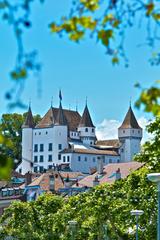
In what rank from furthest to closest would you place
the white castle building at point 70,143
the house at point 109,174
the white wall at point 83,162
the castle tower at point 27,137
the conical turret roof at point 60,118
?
1. the conical turret roof at point 60,118
2. the castle tower at point 27,137
3. the white castle building at point 70,143
4. the white wall at point 83,162
5. the house at point 109,174

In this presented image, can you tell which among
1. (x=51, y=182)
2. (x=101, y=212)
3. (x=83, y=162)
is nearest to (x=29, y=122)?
(x=83, y=162)

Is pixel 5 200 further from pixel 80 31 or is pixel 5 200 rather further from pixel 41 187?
pixel 80 31

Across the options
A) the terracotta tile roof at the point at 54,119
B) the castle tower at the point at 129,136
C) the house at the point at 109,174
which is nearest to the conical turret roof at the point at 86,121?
the terracotta tile roof at the point at 54,119

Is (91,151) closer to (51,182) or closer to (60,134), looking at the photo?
(60,134)

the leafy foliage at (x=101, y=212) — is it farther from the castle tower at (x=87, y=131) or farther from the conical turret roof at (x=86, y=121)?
the conical turret roof at (x=86, y=121)

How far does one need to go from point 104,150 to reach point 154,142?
156m

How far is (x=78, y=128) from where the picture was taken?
623 feet

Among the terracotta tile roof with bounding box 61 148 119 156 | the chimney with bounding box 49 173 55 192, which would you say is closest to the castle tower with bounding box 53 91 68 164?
the terracotta tile roof with bounding box 61 148 119 156

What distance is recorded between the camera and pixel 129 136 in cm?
18775

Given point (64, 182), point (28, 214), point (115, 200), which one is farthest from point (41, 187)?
point (115, 200)

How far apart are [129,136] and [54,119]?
18.3m

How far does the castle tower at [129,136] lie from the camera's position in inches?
7254

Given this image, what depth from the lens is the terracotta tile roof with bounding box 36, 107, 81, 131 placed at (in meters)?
184

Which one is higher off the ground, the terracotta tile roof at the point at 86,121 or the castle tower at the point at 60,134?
the terracotta tile roof at the point at 86,121
